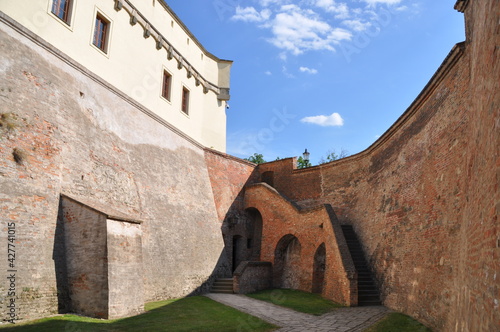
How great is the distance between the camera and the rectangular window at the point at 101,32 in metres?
14.0

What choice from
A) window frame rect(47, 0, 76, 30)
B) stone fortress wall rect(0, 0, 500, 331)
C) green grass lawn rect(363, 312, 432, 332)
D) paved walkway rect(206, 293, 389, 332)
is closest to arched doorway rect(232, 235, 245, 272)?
stone fortress wall rect(0, 0, 500, 331)

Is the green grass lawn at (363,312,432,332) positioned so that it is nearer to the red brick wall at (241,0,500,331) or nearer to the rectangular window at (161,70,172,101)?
the red brick wall at (241,0,500,331)

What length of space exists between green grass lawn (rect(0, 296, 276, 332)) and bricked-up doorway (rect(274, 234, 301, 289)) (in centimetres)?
639

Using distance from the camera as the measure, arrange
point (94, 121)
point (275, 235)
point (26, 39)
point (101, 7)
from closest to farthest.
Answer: point (26, 39), point (94, 121), point (101, 7), point (275, 235)

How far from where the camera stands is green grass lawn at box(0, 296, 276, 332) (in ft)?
25.7

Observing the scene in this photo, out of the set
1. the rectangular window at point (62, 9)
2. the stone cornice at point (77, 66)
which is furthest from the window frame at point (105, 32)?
the stone cornice at point (77, 66)

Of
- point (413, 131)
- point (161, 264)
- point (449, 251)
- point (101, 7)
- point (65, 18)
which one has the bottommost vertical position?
point (161, 264)

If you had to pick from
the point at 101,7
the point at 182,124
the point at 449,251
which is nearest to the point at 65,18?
the point at 101,7

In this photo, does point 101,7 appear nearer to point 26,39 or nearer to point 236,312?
point 26,39

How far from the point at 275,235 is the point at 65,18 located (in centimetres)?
1304

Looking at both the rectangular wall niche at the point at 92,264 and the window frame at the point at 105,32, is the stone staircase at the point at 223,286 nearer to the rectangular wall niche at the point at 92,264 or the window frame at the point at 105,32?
the rectangular wall niche at the point at 92,264

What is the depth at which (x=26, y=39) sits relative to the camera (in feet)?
34.7

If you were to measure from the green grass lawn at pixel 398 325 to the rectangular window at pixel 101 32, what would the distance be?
44.4ft

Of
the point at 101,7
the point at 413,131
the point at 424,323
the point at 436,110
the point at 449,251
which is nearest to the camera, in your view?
the point at 449,251
